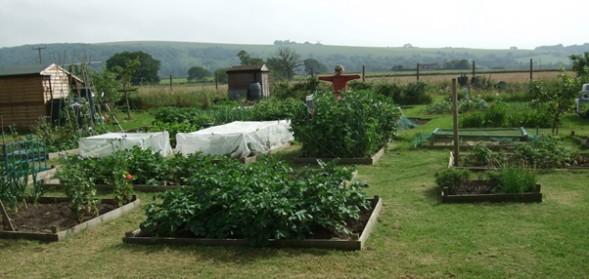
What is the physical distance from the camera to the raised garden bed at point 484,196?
23.0ft

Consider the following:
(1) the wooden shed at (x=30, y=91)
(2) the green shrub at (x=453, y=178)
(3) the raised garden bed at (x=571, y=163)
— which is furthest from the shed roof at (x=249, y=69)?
(2) the green shrub at (x=453, y=178)

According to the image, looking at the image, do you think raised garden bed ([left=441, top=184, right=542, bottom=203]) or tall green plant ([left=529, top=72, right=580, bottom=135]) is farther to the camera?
tall green plant ([left=529, top=72, right=580, bottom=135])

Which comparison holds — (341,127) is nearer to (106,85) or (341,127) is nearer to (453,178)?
(453,178)

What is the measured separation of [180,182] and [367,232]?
157 inches

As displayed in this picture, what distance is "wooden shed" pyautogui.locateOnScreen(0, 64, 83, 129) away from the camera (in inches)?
779

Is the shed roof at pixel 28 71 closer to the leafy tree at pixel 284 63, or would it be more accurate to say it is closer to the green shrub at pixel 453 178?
the green shrub at pixel 453 178

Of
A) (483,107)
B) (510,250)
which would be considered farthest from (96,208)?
(483,107)

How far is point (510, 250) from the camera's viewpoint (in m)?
5.27

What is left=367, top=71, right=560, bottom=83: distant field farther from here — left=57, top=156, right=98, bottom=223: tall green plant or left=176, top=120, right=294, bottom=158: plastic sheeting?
left=57, top=156, right=98, bottom=223: tall green plant

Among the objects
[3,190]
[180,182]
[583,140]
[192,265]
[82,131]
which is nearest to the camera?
[192,265]

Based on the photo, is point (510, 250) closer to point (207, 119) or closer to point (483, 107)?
point (207, 119)

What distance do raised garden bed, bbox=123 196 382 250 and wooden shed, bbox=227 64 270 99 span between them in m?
20.9

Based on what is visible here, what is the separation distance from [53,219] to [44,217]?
0.16 metres

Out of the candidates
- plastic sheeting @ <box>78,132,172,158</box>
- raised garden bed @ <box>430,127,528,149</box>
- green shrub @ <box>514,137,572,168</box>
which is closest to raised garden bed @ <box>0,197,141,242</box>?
plastic sheeting @ <box>78,132,172,158</box>
